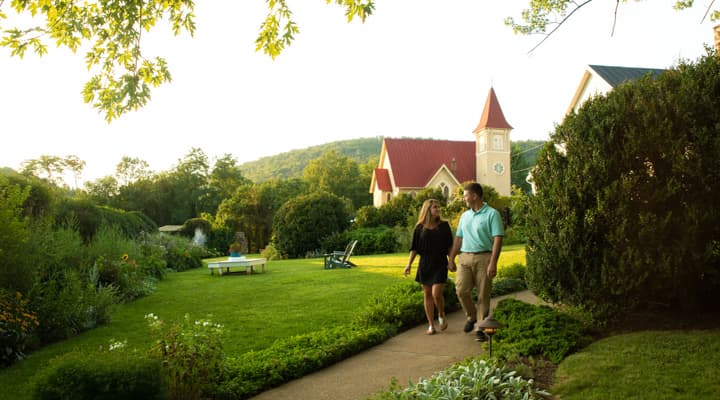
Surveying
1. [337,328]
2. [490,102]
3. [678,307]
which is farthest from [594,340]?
[490,102]

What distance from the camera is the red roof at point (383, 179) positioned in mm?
51406

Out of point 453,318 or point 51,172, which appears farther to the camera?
point 51,172

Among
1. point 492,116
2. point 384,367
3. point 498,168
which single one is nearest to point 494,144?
point 498,168

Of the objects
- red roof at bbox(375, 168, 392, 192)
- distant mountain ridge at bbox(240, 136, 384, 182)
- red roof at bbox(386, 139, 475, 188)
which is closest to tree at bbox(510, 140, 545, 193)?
red roof at bbox(386, 139, 475, 188)

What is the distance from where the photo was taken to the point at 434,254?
6.93 meters

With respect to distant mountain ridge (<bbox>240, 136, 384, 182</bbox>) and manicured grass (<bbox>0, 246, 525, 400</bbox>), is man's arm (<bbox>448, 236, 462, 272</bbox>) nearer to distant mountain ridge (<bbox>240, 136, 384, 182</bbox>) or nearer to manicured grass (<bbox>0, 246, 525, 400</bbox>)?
manicured grass (<bbox>0, 246, 525, 400</bbox>)

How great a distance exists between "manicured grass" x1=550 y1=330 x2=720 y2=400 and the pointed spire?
151 ft

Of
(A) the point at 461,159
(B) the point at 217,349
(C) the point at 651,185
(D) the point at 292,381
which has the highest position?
(A) the point at 461,159

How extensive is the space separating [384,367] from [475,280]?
1736mm

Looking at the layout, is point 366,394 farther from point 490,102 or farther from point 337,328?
point 490,102

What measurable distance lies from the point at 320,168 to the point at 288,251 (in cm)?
4857

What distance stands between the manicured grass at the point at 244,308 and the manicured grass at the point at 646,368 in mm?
3671

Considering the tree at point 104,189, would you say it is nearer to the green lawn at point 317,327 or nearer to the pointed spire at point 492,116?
the pointed spire at point 492,116

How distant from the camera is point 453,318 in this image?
7.98 metres
